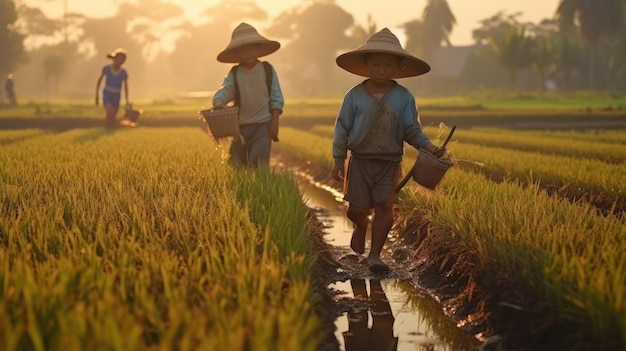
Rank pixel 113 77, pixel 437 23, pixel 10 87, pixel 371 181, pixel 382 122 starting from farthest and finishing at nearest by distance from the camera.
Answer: pixel 437 23 → pixel 10 87 → pixel 113 77 → pixel 371 181 → pixel 382 122

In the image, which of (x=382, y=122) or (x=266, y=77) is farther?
(x=266, y=77)

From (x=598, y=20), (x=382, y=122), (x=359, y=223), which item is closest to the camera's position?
(x=382, y=122)

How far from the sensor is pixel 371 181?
4668 millimetres

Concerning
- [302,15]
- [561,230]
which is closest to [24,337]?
[561,230]

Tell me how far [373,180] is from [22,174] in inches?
112

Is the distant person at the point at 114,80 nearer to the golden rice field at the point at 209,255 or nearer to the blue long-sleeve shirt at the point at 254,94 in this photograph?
the golden rice field at the point at 209,255

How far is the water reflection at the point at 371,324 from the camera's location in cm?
329

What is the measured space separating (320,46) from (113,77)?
52.6 m

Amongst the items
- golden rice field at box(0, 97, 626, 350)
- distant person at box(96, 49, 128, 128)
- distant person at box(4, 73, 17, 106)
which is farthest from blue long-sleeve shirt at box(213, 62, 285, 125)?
distant person at box(4, 73, 17, 106)

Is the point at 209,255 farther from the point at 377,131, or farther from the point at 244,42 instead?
the point at 244,42

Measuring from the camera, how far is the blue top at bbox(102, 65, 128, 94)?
12.9 m

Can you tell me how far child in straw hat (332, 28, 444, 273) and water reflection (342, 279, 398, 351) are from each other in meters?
0.48

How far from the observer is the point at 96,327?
2104mm

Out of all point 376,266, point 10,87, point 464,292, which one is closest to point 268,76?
point 376,266
